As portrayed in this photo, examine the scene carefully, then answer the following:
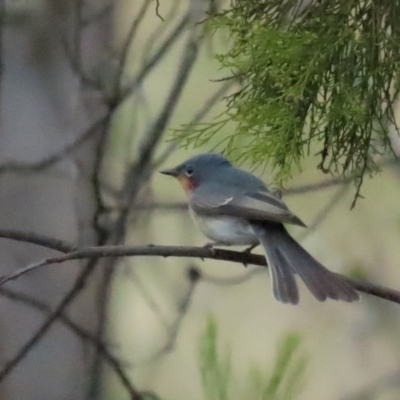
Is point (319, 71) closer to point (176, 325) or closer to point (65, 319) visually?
point (65, 319)

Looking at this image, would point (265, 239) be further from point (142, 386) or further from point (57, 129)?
point (142, 386)

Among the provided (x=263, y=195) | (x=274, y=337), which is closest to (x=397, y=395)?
(x=274, y=337)

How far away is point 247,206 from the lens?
796mm

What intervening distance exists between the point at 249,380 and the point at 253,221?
0.68 meters

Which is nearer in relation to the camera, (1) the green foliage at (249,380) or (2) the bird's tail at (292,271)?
(2) the bird's tail at (292,271)

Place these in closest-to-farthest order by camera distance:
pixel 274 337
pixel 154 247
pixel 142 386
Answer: pixel 154 247 < pixel 142 386 < pixel 274 337

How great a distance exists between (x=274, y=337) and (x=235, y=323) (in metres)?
0.10

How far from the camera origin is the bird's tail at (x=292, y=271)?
650 millimetres

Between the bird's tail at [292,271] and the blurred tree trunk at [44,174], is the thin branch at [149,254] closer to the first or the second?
the bird's tail at [292,271]

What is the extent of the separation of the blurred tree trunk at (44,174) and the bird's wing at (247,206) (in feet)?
1.31

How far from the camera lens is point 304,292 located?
1596mm

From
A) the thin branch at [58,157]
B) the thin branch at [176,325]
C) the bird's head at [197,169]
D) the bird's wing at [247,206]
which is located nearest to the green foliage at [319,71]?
the bird's wing at [247,206]

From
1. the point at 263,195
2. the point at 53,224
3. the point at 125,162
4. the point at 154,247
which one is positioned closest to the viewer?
the point at 154,247

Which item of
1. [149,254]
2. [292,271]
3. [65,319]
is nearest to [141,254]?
[149,254]
